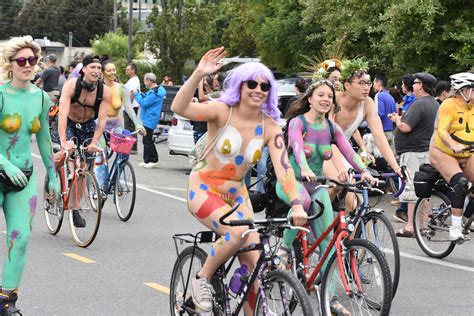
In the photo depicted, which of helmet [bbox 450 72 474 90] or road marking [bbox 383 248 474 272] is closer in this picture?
road marking [bbox 383 248 474 272]

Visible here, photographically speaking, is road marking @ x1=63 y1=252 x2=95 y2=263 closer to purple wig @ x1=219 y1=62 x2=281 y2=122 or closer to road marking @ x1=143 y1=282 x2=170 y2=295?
road marking @ x1=143 y1=282 x2=170 y2=295

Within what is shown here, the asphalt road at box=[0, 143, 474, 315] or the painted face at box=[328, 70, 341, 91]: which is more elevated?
the painted face at box=[328, 70, 341, 91]

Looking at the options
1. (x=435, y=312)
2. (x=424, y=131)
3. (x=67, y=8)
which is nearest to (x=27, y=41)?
(x=435, y=312)

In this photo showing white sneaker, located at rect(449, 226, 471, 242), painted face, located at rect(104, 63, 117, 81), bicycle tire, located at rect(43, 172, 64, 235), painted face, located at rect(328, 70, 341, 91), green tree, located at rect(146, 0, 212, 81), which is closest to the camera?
painted face, located at rect(328, 70, 341, 91)

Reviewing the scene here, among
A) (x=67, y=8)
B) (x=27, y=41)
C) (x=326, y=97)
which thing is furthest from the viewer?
(x=67, y=8)

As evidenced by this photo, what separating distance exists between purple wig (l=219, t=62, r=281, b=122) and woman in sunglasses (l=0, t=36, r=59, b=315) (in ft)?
5.28

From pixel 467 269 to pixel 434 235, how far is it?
72 cm

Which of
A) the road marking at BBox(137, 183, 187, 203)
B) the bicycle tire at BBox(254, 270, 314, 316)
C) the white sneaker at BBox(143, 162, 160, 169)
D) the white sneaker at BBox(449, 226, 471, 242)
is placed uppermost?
the bicycle tire at BBox(254, 270, 314, 316)

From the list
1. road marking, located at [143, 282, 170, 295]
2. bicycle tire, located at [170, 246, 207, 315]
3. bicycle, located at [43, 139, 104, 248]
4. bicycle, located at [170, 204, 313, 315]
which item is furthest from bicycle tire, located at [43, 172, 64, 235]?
bicycle, located at [170, 204, 313, 315]

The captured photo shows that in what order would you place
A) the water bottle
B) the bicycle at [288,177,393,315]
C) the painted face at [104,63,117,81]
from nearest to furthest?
1. the water bottle
2. the bicycle at [288,177,393,315]
3. the painted face at [104,63,117,81]

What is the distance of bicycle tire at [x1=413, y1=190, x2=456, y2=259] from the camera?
1062 cm

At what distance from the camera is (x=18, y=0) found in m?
121

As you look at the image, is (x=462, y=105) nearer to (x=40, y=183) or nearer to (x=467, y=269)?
(x=467, y=269)

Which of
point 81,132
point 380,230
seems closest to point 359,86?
point 380,230
